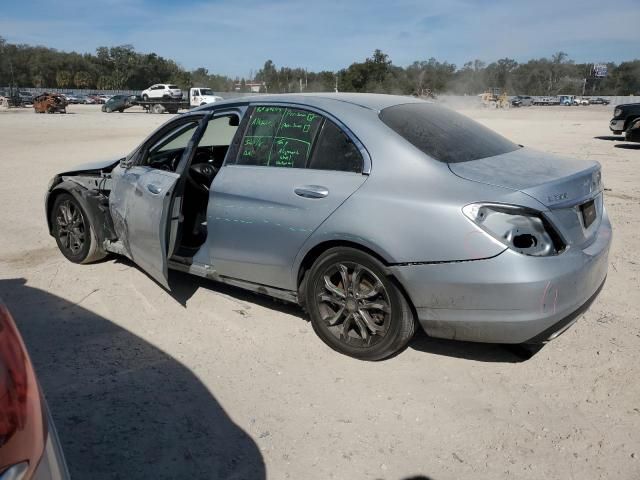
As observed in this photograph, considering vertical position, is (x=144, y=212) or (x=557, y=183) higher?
(x=557, y=183)

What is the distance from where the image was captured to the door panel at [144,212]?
4.23 meters

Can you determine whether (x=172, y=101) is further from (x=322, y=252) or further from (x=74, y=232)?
(x=322, y=252)

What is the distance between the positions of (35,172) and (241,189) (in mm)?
9585

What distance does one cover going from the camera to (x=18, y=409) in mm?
1506

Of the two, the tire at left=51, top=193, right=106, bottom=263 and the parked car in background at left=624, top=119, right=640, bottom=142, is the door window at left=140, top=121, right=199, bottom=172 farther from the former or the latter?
the parked car in background at left=624, top=119, right=640, bottom=142

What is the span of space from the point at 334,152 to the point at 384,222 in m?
0.69

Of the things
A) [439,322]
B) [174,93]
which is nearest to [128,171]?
[439,322]

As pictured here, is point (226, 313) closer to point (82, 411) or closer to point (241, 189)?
point (241, 189)

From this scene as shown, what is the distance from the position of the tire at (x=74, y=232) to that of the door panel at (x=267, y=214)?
1.74 m

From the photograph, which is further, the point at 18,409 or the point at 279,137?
the point at 279,137

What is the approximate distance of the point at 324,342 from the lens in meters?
3.80

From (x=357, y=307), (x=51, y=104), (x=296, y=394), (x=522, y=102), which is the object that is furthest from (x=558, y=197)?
(x=522, y=102)

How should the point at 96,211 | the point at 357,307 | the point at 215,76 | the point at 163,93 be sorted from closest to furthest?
the point at 357,307 → the point at 96,211 → the point at 163,93 → the point at 215,76

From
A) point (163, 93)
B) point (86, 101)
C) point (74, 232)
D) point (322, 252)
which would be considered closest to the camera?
point (322, 252)
